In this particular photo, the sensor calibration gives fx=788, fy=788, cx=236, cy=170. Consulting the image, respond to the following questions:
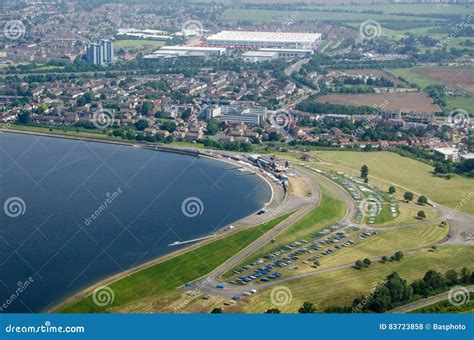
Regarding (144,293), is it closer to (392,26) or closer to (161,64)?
(161,64)

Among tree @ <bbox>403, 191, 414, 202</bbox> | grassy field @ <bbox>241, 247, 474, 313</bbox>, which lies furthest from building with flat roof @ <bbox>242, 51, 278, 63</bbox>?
grassy field @ <bbox>241, 247, 474, 313</bbox>

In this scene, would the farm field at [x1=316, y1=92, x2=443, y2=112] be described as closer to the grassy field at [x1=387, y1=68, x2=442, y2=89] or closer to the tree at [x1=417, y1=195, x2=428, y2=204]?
the grassy field at [x1=387, y1=68, x2=442, y2=89]

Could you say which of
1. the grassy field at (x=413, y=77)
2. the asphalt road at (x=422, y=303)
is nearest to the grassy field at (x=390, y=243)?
the asphalt road at (x=422, y=303)

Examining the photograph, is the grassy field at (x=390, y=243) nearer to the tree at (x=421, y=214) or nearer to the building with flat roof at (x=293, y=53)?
the tree at (x=421, y=214)

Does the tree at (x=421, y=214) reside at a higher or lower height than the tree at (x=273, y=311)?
lower

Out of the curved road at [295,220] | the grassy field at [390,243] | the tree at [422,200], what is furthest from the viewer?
the tree at [422,200]

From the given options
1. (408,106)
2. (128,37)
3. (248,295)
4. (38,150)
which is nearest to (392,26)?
(128,37)

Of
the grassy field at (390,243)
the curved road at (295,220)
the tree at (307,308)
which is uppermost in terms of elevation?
the tree at (307,308)

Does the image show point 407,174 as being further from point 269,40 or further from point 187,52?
point 269,40
